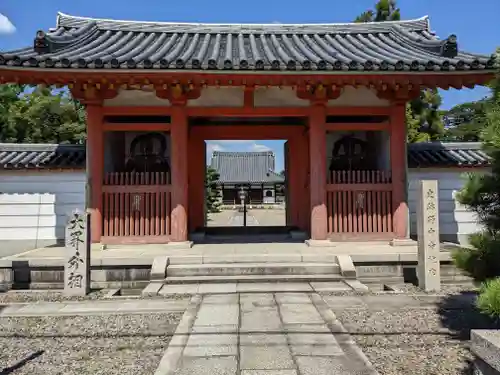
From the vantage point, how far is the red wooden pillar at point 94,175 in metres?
7.81

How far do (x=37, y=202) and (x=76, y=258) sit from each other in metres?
3.44

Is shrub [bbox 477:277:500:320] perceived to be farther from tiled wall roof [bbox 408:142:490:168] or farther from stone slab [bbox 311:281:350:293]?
tiled wall roof [bbox 408:142:490:168]

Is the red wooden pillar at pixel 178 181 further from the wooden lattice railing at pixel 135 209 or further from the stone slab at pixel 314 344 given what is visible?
the stone slab at pixel 314 344

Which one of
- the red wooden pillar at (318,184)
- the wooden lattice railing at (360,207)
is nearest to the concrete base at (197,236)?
the red wooden pillar at (318,184)

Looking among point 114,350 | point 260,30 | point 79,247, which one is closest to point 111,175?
point 79,247

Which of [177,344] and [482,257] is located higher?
[482,257]

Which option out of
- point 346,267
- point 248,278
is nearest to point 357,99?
point 346,267

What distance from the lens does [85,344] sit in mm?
3957

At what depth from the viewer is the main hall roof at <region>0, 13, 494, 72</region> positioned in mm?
6902

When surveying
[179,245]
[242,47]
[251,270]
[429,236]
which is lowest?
[251,270]

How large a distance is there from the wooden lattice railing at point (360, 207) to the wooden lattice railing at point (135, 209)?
336cm

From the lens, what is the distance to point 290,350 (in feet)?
11.8

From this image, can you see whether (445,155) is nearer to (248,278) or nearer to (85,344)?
(248,278)

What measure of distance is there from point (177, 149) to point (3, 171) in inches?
154
